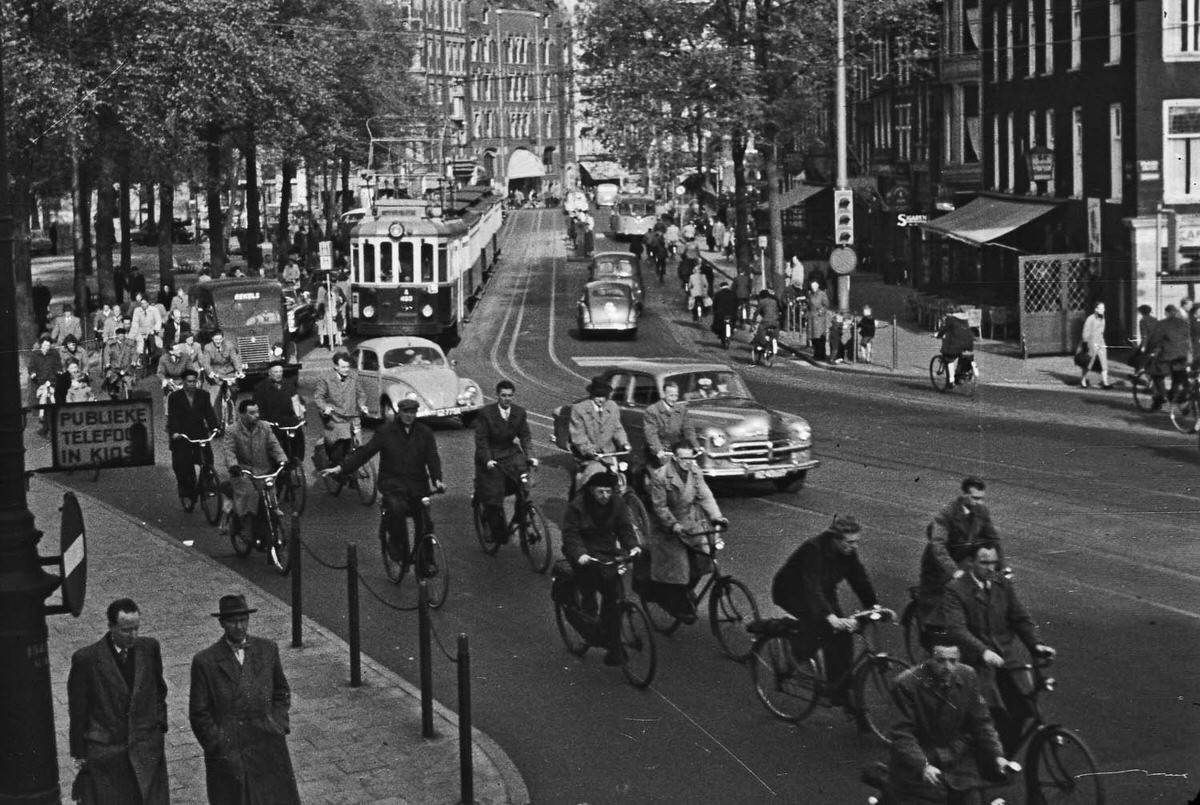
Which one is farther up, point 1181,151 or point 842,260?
point 1181,151

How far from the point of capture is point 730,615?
47.3 feet

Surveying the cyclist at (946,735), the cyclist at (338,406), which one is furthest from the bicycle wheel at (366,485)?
the cyclist at (946,735)

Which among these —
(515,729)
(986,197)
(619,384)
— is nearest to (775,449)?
(619,384)

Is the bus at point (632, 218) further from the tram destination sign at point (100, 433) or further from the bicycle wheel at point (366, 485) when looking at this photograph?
the tram destination sign at point (100, 433)

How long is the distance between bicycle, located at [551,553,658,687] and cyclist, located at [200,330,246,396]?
50.0 ft

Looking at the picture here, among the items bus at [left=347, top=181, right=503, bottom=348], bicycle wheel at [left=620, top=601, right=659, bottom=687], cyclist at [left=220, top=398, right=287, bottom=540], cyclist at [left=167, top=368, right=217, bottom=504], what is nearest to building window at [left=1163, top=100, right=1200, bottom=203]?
bus at [left=347, top=181, right=503, bottom=348]

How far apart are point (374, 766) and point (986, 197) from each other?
1555 inches

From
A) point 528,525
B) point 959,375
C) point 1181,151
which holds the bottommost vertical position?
point 528,525

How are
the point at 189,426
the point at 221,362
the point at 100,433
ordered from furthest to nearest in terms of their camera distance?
the point at 221,362 < the point at 189,426 < the point at 100,433

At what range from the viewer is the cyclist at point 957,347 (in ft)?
110

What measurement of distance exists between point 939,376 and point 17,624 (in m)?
27.7

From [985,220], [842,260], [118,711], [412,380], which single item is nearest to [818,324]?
[842,260]

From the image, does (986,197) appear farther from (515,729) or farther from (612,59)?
(515,729)

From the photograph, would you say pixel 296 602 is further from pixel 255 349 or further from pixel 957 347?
pixel 255 349
